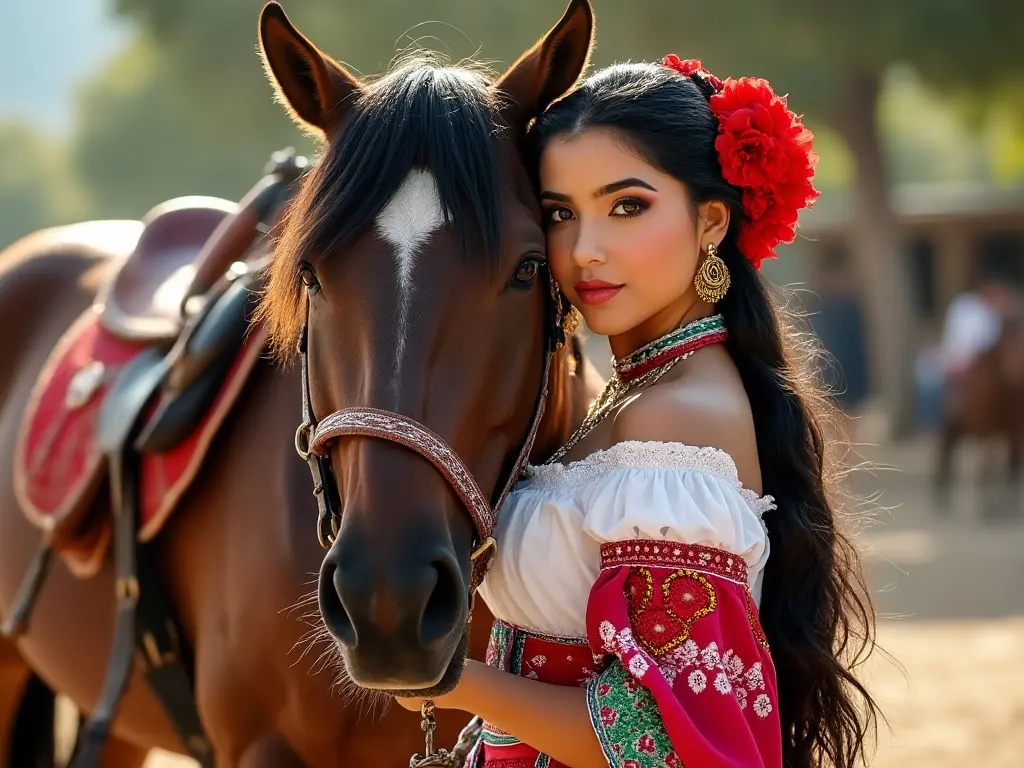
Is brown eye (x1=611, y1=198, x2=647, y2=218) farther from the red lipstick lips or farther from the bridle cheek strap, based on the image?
the bridle cheek strap

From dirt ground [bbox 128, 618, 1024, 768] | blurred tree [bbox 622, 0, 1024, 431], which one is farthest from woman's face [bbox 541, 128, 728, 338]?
blurred tree [bbox 622, 0, 1024, 431]

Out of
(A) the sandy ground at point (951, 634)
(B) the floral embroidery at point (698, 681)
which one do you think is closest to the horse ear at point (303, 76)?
(B) the floral embroidery at point (698, 681)

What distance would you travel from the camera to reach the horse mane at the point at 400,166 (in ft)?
5.63

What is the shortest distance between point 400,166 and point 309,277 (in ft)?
0.66

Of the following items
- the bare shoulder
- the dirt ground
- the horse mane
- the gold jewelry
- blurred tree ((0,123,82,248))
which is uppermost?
the horse mane

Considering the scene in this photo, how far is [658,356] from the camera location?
1.84 meters

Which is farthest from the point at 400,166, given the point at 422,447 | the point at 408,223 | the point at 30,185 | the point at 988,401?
the point at 30,185

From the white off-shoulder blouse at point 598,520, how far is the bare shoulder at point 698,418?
2 centimetres

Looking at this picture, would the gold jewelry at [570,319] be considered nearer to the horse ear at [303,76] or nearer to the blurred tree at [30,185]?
the horse ear at [303,76]

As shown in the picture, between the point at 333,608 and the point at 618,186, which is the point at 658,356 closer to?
the point at 618,186

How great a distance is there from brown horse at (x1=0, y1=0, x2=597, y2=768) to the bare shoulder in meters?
0.17

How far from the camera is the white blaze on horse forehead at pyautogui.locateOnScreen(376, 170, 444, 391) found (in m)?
1.66

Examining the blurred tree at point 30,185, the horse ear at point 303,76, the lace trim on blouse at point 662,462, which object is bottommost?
the blurred tree at point 30,185

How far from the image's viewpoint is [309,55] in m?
1.93
